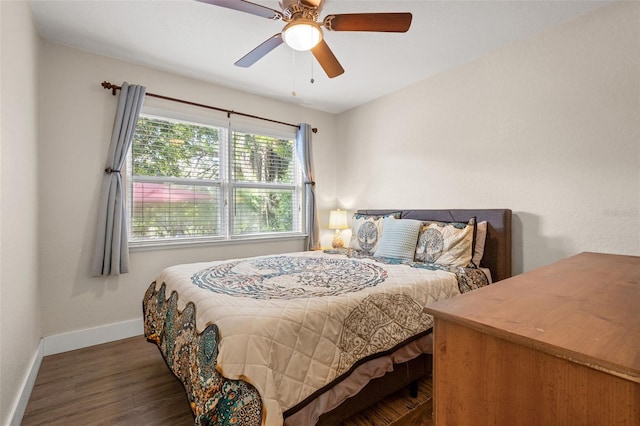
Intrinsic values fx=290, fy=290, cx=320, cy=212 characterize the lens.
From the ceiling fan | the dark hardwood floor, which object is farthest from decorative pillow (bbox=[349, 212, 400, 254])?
the ceiling fan

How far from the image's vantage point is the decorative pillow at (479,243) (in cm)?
245

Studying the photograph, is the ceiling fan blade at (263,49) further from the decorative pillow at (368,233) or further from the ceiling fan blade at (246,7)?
the decorative pillow at (368,233)

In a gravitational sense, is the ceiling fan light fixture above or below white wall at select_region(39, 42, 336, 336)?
above

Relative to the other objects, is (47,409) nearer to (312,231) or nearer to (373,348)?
(373,348)

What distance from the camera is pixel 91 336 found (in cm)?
258

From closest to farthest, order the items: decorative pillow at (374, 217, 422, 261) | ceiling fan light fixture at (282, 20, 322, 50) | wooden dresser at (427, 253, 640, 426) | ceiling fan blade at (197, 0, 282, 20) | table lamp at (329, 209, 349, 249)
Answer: wooden dresser at (427, 253, 640, 426) → ceiling fan blade at (197, 0, 282, 20) → ceiling fan light fixture at (282, 20, 322, 50) → decorative pillow at (374, 217, 422, 261) → table lamp at (329, 209, 349, 249)

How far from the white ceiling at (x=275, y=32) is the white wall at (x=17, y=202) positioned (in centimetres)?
46

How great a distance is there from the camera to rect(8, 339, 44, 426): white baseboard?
1.53 metres

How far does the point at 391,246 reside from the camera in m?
2.77

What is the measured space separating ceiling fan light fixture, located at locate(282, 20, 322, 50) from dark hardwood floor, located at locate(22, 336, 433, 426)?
2.23 m

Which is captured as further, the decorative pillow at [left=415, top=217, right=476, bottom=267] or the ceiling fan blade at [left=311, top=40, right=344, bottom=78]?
the decorative pillow at [left=415, top=217, right=476, bottom=267]

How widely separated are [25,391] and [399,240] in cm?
284

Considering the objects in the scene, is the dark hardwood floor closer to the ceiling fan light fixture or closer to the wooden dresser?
the wooden dresser

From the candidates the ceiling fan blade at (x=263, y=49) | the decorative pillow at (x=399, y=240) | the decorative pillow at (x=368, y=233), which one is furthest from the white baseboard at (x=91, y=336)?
the ceiling fan blade at (x=263, y=49)
